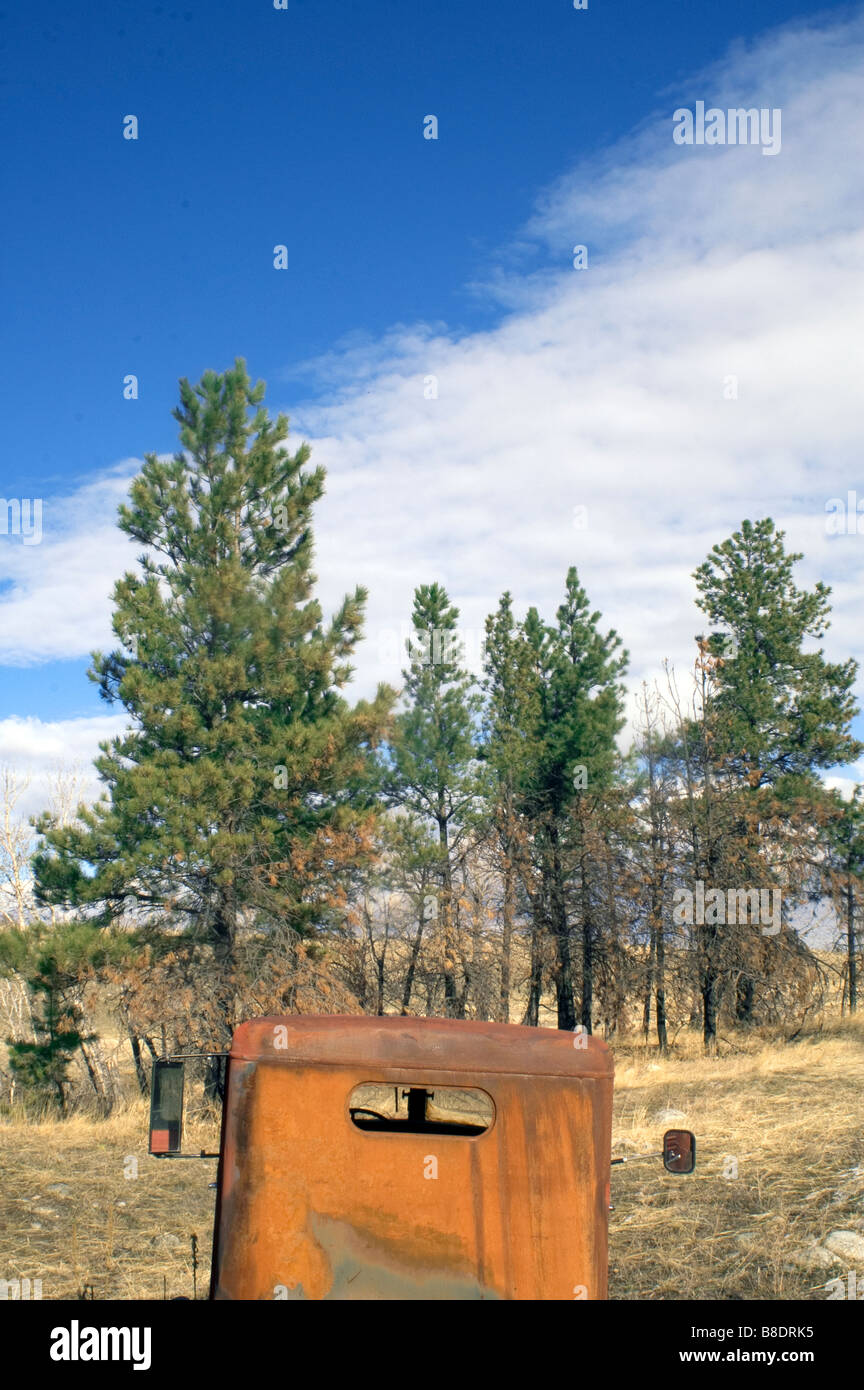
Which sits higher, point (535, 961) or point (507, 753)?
point (507, 753)

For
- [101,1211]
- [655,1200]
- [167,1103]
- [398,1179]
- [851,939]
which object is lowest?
[101,1211]

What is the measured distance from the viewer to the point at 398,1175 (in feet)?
14.3

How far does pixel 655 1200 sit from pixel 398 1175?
789cm

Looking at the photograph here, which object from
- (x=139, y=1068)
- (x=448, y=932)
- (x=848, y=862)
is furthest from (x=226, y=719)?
(x=848, y=862)

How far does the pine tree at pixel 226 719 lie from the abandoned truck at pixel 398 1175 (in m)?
13.3

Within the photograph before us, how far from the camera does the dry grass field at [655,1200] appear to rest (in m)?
8.31

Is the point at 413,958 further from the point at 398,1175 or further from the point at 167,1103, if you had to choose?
the point at 398,1175

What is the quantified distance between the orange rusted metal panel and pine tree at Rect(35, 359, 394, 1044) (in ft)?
43.7

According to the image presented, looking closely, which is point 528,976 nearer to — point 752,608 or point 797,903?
point 797,903

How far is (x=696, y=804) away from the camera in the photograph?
2667cm

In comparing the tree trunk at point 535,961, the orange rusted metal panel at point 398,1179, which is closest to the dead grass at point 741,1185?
the orange rusted metal panel at point 398,1179

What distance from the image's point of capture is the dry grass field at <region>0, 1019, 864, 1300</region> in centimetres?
831

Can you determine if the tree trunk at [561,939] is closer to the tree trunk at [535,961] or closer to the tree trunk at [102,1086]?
the tree trunk at [535,961]

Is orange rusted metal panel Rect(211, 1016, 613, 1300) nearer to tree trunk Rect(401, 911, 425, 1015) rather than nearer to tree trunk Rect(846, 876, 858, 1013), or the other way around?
tree trunk Rect(401, 911, 425, 1015)
